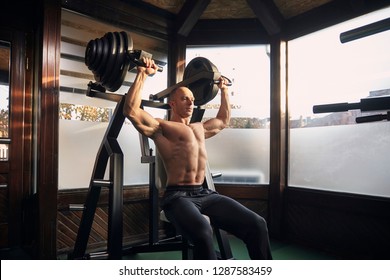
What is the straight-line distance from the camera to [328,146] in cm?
244

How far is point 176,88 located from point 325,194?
1515 millimetres

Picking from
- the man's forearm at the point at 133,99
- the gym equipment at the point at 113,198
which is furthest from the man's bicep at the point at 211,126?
the man's forearm at the point at 133,99

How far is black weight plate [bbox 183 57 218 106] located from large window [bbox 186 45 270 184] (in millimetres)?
796

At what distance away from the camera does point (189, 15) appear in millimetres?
2650

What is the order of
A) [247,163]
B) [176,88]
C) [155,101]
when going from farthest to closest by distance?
[247,163] → [155,101] → [176,88]

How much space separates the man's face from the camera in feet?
6.18

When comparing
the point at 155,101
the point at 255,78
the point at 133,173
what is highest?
the point at 255,78

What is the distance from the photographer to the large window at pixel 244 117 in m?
2.81

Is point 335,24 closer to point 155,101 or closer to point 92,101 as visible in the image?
point 155,101

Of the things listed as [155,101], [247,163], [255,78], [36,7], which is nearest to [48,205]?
[155,101]

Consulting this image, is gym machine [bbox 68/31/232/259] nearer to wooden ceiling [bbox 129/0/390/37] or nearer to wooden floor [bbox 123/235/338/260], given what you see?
wooden floor [bbox 123/235/338/260]

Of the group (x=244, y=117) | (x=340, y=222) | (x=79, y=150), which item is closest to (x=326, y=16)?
(x=244, y=117)

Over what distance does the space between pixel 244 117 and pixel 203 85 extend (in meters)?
0.91

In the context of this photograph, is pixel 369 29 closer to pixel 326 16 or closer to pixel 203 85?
pixel 203 85
